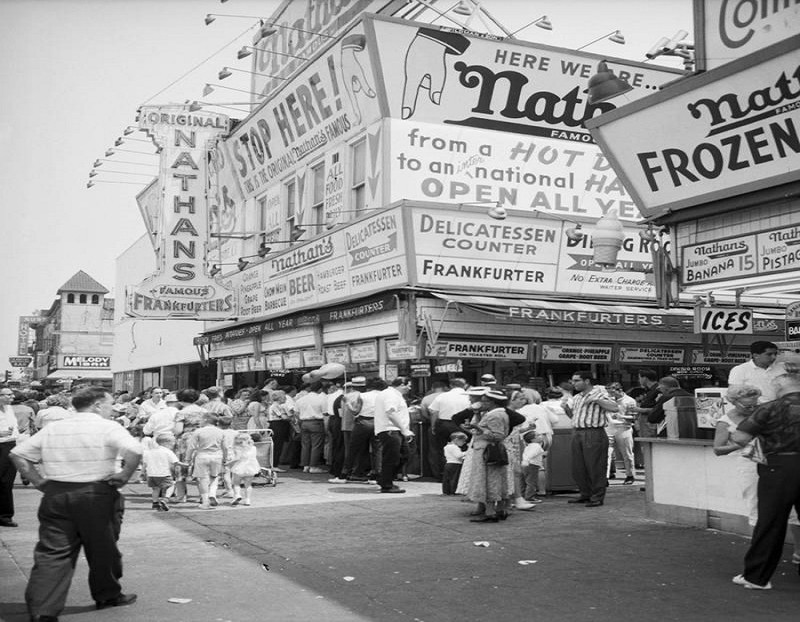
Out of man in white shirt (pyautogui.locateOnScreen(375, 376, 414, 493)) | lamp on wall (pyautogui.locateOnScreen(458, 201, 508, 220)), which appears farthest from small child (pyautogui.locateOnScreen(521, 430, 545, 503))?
lamp on wall (pyautogui.locateOnScreen(458, 201, 508, 220))

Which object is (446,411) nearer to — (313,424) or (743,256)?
(313,424)

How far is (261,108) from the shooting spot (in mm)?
21891

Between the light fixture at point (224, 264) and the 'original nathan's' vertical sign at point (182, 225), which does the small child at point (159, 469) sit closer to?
the 'original nathan's' vertical sign at point (182, 225)

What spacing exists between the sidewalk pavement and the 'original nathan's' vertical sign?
35.9 ft

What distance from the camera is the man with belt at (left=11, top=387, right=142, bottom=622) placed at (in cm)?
612

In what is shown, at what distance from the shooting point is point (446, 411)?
1406 cm

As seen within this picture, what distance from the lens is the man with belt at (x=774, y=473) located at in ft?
21.7

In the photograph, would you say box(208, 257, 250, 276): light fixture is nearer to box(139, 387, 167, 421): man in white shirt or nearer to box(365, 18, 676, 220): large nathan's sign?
box(139, 387, 167, 421): man in white shirt

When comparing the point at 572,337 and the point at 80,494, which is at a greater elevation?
the point at 572,337

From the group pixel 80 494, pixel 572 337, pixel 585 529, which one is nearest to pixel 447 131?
pixel 572 337

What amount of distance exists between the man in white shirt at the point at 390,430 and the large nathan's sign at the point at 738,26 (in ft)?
20.9

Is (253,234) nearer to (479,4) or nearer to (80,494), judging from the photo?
(479,4)

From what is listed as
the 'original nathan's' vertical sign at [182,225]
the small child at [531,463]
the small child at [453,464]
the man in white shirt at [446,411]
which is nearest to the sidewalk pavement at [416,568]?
the small child at [531,463]

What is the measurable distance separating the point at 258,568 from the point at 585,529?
3.77m
